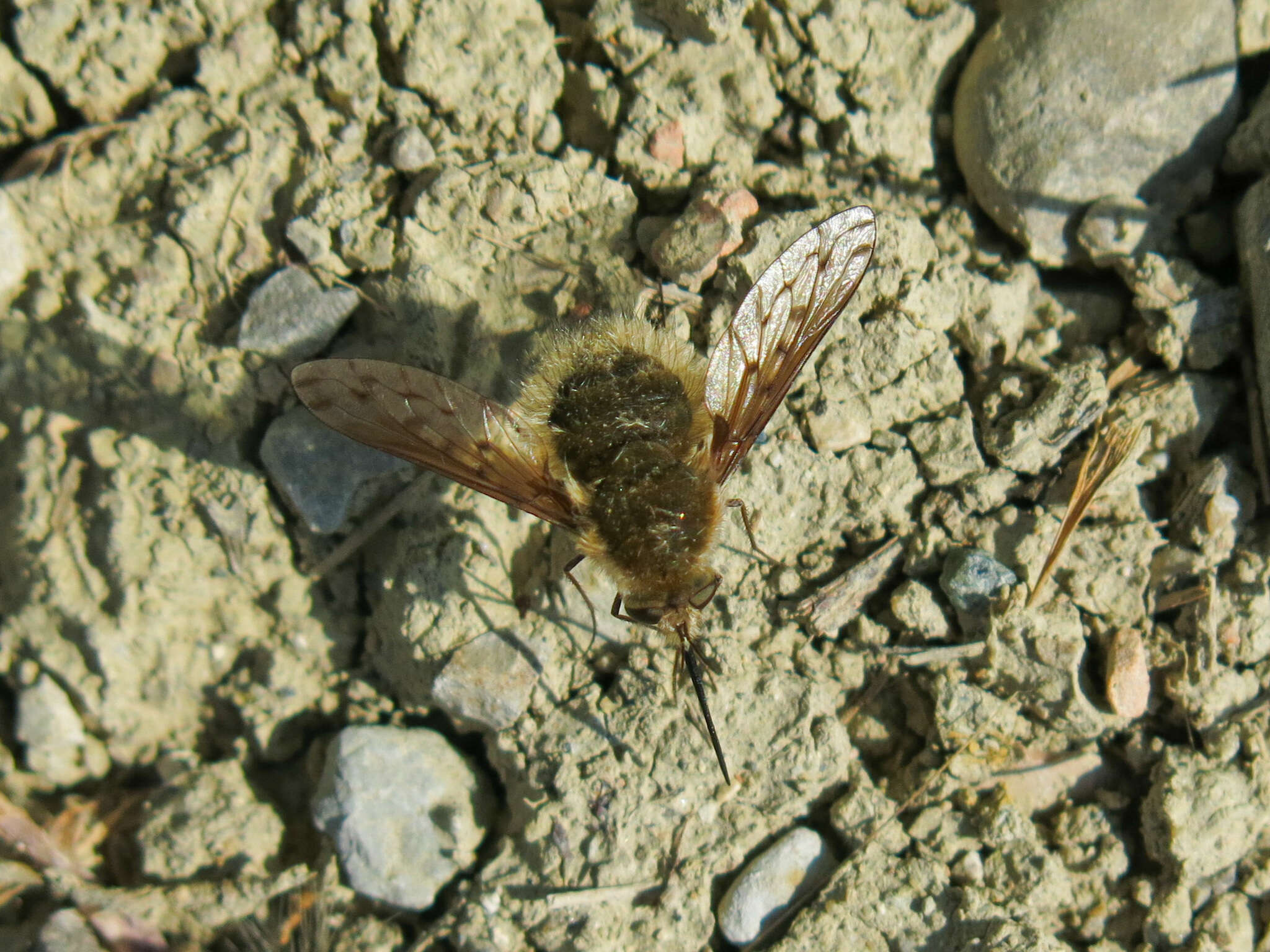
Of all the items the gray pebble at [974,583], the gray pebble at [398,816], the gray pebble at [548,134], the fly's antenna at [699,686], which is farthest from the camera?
the gray pebble at [548,134]

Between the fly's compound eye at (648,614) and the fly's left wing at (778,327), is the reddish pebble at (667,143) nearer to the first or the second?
the fly's left wing at (778,327)

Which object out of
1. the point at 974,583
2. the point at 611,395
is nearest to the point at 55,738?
the point at 611,395

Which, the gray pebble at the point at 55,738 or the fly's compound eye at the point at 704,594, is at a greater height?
the fly's compound eye at the point at 704,594

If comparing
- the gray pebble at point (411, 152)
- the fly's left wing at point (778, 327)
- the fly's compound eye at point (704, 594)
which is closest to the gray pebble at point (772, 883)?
the fly's compound eye at point (704, 594)

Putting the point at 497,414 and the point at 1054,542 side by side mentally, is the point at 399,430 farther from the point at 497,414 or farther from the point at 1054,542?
the point at 1054,542

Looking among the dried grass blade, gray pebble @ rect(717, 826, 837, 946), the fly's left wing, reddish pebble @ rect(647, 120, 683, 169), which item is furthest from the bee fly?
the dried grass blade

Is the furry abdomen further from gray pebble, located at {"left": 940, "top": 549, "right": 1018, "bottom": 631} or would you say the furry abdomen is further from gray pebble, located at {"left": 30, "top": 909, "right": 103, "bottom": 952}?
gray pebble, located at {"left": 30, "top": 909, "right": 103, "bottom": 952}

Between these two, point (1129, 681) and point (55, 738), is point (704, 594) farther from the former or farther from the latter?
point (55, 738)
